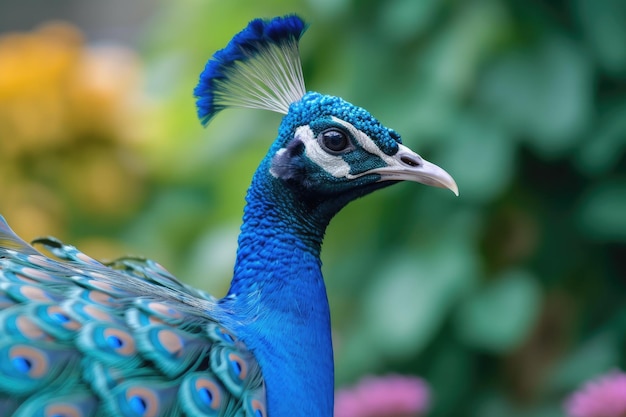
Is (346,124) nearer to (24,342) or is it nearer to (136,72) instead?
(24,342)

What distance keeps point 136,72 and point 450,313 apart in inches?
65.4

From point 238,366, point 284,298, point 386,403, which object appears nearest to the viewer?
point 238,366

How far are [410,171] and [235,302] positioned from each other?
0.33 metres

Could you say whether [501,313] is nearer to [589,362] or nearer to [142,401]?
[589,362]

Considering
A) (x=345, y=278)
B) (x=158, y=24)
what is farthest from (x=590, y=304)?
(x=158, y=24)

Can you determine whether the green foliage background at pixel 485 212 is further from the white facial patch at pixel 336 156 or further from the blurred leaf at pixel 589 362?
the white facial patch at pixel 336 156

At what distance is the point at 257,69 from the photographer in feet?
5.17

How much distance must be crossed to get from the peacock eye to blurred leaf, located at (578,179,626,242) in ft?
4.35

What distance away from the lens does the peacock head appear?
4.90 feet

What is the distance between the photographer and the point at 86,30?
587 centimetres

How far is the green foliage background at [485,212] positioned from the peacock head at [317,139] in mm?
1127

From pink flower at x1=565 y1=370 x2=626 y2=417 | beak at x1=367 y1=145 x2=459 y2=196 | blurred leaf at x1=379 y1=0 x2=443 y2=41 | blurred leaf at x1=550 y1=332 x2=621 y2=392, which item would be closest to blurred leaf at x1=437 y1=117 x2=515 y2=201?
blurred leaf at x1=379 y1=0 x2=443 y2=41

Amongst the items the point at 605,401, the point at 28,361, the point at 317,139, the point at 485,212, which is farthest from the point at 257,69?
the point at 485,212

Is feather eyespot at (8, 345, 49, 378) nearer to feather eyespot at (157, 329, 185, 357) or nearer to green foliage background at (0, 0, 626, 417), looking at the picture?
feather eyespot at (157, 329, 185, 357)
